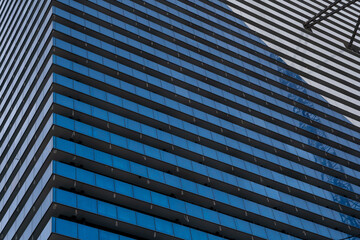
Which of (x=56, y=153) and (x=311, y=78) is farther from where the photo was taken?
(x=311, y=78)

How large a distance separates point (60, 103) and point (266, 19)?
54347mm

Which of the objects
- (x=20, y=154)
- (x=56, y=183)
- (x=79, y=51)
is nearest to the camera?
(x=56, y=183)

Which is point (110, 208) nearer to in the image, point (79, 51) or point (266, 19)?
point (79, 51)

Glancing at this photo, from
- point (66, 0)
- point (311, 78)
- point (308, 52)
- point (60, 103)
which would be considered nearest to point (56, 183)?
point (60, 103)

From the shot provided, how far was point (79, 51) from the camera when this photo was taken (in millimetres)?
69688

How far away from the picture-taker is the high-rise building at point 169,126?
57.1 meters

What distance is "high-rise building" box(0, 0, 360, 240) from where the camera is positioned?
2247 inches

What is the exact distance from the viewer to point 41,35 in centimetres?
7362

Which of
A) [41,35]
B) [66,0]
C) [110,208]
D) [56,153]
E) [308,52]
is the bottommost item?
[110,208]

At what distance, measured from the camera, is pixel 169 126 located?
228 ft

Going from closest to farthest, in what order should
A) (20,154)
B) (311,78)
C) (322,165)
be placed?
(20,154)
(322,165)
(311,78)

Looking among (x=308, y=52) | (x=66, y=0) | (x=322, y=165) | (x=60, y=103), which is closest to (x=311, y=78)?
(x=308, y=52)

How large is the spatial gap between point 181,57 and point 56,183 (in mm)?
33984

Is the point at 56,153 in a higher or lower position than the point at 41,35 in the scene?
lower
